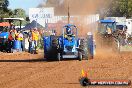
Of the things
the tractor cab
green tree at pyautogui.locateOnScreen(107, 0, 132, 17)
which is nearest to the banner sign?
the tractor cab

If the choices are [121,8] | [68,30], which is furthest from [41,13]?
[121,8]

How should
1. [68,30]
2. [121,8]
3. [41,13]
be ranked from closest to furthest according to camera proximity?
[68,30] → [41,13] → [121,8]

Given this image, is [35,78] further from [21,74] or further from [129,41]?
[129,41]

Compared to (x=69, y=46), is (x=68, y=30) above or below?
above

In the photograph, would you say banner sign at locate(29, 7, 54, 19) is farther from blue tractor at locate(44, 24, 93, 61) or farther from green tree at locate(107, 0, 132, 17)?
green tree at locate(107, 0, 132, 17)

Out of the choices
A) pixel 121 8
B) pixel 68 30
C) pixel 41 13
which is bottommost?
pixel 68 30

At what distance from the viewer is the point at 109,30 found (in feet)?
115

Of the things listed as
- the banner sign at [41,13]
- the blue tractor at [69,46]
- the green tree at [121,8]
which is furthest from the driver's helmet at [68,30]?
the green tree at [121,8]

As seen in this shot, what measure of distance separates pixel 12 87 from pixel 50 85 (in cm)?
101

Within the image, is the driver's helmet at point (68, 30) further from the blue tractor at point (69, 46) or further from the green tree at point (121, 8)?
the green tree at point (121, 8)

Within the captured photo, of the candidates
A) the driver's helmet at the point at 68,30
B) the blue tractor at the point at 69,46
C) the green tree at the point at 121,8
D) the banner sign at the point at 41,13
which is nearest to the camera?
the blue tractor at the point at 69,46

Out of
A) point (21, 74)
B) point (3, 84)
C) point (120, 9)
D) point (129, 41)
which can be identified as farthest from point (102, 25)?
point (120, 9)

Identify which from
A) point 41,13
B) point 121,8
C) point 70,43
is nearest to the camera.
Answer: point 70,43

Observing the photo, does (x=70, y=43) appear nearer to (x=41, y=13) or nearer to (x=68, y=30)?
(x=68, y=30)
